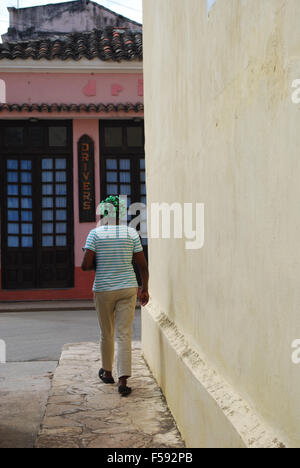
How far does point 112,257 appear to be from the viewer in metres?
6.64

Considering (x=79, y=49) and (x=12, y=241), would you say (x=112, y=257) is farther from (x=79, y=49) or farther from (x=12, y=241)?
(x=79, y=49)

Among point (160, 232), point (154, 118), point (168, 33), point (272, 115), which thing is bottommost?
point (160, 232)

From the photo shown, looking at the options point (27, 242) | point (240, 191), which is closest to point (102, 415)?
point (240, 191)

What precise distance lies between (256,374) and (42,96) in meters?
14.5

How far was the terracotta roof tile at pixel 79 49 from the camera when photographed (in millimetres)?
16703

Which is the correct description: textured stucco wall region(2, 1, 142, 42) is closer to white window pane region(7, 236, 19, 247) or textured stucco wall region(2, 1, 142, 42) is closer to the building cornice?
the building cornice

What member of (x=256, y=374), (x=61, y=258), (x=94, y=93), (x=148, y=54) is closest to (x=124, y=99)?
(x=94, y=93)

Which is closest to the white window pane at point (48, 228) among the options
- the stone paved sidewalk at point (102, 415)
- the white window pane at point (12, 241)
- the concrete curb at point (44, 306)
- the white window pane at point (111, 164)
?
the white window pane at point (12, 241)

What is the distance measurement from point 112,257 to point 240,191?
3.43 meters

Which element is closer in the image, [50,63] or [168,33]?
[168,33]

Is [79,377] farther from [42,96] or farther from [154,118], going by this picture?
[42,96]

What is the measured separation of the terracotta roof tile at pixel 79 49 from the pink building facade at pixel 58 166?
0.34 ft

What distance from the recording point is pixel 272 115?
277cm

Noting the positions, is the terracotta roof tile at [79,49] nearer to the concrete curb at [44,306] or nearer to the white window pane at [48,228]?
the white window pane at [48,228]
